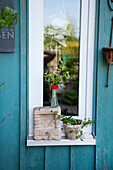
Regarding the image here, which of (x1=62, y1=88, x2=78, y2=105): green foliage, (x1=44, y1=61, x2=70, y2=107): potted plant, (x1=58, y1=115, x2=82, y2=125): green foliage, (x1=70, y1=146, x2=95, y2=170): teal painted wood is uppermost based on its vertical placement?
(x1=44, y1=61, x2=70, y2=107): potted plant

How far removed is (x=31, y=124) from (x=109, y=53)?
1.03m

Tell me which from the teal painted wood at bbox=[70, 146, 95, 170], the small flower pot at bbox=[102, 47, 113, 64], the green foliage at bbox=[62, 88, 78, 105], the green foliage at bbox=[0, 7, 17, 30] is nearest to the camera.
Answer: the green foliage at bbox=[0, 7, 17, 30]

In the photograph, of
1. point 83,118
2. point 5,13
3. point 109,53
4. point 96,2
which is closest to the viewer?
point 5,13

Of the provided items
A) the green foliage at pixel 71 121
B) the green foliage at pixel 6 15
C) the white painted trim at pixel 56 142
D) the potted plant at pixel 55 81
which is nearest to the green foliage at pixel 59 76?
the potted plant at pixel 55 81

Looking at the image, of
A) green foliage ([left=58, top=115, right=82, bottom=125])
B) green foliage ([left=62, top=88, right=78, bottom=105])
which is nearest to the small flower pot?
green foliage ([left=62, top=88, right=78, bottom=105])

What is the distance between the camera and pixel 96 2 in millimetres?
2111

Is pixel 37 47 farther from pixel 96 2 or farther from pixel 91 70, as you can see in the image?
pixel 96 2

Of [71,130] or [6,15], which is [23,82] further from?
[6,15]

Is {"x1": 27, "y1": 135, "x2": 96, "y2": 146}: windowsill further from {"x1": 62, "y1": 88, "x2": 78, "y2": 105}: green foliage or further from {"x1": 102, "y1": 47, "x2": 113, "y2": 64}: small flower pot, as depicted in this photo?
{"x1": 102, "y1": 47, "x2": 113, "y2": 64}: small flower pot

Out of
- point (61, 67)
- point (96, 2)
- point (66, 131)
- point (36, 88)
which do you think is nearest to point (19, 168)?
point (66, 131)

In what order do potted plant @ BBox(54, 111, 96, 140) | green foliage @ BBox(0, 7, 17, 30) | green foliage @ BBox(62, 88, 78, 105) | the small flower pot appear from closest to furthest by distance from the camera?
green foliage @ BBox(0, 7, 17, 30) < the small flower pot < potted plant @ BBox(54, 111, 96, 140) < green foliage @ BBox(62, 88, 78, 105)

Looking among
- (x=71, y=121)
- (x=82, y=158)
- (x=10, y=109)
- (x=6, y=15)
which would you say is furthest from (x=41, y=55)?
(x=82, y=158)

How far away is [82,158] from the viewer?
7.09 feet

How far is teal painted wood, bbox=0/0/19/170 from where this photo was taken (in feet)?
6.80
